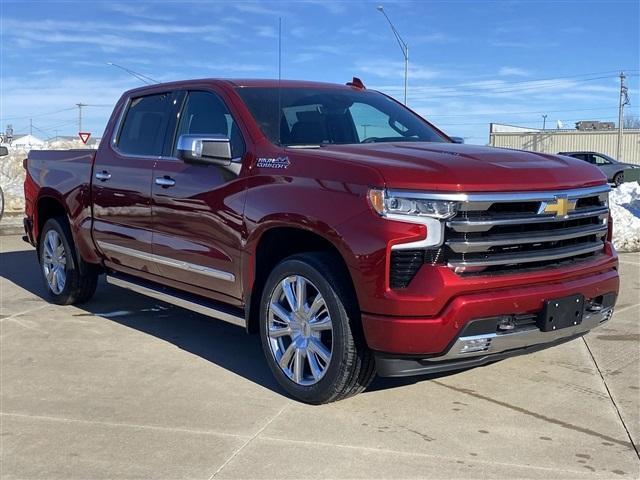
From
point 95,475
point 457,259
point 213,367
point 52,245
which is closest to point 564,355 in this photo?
point 457,259

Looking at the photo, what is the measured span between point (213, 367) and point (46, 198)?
3.14 metres

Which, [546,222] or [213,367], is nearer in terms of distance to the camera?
[546,222]

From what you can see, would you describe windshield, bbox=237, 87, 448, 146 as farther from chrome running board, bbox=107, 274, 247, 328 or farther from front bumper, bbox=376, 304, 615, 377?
front bumper, bbox=376, 304, 615, 377

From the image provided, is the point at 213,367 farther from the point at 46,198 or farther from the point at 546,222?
the point at 46,198

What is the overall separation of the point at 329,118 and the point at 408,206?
1739mm

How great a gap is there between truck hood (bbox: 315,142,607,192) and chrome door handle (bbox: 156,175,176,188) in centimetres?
127

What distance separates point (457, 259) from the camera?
365 cm

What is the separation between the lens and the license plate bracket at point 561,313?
3.83 meters

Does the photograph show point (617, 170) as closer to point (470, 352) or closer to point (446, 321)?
point (470, 352)

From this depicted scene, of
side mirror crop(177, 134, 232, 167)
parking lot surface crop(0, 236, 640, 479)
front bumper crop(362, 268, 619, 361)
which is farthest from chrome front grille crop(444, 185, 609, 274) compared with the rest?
side mirror crop(177, 134, 232, 167)

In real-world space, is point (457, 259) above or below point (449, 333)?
above

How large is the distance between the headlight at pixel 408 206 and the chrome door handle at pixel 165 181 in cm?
199

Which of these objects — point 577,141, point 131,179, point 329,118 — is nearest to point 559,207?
point 329,118

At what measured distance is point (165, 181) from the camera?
5211 mm
